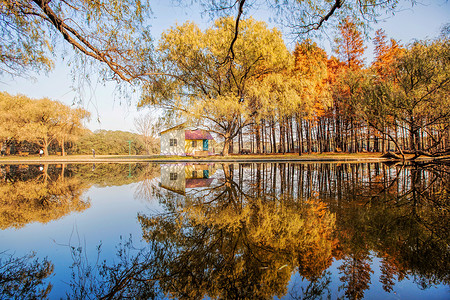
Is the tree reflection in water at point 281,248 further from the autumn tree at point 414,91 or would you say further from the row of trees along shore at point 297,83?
the autumn tree at point 414,91

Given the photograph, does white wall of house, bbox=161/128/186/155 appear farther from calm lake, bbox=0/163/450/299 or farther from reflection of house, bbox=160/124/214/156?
calm lake, bbox=0/163/450/299

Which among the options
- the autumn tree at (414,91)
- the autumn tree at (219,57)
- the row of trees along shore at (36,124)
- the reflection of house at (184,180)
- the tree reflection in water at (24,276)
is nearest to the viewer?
the tree reflection in water at (24,276)

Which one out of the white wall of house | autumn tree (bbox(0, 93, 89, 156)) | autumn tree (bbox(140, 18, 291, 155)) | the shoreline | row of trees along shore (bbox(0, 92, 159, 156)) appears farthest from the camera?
the white wall of house

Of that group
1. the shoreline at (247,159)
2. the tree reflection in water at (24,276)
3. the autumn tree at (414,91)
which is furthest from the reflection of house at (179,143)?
the tree reflection in water at (24,276)

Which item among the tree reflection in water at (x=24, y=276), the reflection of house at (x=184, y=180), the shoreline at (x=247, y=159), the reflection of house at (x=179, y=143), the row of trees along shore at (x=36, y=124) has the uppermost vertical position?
the row of trees along shore at (x=36, y=124)

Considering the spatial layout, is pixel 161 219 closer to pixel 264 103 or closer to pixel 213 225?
pixel 213 225

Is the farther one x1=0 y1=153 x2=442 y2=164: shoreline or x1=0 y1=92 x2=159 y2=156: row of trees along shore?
x1=0 y1=92 x2=159 y2=156: row of trees along shore

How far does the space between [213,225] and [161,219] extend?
1.07 m

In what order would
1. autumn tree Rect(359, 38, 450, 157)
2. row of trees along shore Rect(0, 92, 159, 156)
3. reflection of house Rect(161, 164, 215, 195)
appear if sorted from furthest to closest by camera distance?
1. row of trees along shore Rect(0, 92, 159, 156)
2. autumn tree Rect(359, 38, 450, 157)
3. reflection of house Rect(161, 164, 215, 195)

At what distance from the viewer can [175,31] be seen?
2211 cm

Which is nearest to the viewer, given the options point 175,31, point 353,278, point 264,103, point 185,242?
point 353,278

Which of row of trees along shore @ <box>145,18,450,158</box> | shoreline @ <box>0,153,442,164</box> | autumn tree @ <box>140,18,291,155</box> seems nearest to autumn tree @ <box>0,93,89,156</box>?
shoreline @ <box>0,153,442,164</box>

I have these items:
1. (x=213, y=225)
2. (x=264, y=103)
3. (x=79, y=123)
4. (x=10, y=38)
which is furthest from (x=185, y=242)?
(x=79, y=123)

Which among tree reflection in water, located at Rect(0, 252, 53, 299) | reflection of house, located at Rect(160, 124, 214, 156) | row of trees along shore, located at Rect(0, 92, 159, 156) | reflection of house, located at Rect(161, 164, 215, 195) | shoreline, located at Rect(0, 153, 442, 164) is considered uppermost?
row of trees along shore, located at Rect(0, 92, 159, 156)
